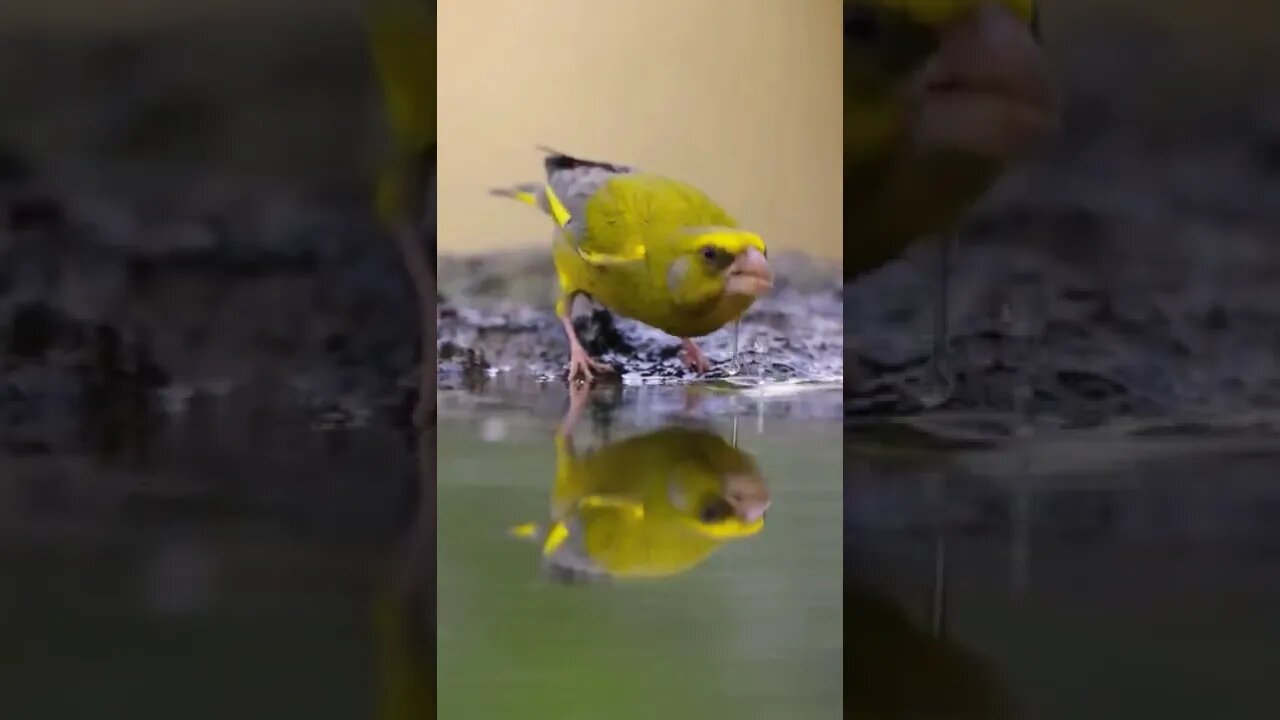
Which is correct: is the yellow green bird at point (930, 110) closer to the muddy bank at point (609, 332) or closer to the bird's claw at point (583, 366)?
the muddy bank at point (609, 332)

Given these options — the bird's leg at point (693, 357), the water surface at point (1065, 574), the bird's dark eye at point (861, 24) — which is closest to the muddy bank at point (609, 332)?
the bird's leg at point (693, 357)

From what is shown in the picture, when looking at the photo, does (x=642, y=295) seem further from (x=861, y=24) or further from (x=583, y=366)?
(x=861, y=24)

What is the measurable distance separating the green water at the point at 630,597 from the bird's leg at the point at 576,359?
0.09ft

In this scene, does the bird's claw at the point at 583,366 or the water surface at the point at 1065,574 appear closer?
the water surface at the point at 1065,574

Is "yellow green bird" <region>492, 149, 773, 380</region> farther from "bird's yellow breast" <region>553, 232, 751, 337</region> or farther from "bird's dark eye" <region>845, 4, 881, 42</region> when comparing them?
"bird's dark eye" <region>845, 4, 881, 42</region>

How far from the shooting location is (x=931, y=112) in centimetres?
98

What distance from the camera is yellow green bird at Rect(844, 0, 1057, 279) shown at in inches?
38.0

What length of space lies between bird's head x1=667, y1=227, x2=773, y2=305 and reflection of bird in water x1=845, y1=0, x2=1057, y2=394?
9 centimetres

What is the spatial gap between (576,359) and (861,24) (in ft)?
1.42

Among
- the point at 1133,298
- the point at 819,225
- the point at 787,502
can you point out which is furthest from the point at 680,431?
the point at 1133,298

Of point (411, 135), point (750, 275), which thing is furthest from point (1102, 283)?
point (411, 135)

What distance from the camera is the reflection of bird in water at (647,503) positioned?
2.96 feet

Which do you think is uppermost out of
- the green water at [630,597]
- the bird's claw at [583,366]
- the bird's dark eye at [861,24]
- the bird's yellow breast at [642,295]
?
the bird's dark eye at [861,24]

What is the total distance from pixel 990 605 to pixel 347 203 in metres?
0.71
